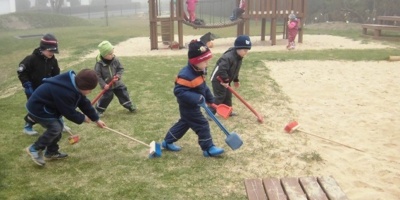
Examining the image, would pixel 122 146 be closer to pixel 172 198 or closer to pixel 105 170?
pixel 105 170

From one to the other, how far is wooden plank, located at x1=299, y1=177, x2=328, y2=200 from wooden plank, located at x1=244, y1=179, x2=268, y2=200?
16.8 inches

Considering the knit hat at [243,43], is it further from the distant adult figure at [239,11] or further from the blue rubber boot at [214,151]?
the distant adult figure at [239,11]

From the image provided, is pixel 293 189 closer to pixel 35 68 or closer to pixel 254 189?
pixel 254 189

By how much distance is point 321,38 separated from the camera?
666 inches

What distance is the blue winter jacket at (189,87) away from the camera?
15.2ft

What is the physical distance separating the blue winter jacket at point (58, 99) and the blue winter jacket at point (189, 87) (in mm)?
1129

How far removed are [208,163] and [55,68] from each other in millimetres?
2671

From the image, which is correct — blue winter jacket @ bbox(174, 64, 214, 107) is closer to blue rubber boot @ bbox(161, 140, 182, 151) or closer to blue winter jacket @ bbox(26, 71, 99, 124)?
blue rubber boot @ bbox(161, 140, 182, 151)

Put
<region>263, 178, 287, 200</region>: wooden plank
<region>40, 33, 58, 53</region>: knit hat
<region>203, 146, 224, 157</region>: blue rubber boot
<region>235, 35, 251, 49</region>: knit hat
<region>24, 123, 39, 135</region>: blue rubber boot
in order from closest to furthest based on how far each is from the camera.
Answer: <region>263, 178, 287, 200</region>: wooden plank → <region>203, 146, 224, 157</region>: blue rubber boot → <region>40, 33, 58, 53</region>: knit hat → <region>24, 123, 39, 135</region>: blue rubber boot → <region>235, 35, 251, 49</region>: knit hat

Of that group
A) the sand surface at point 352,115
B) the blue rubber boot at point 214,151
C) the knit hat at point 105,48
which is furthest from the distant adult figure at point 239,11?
the blue rubber boot at point 214,151

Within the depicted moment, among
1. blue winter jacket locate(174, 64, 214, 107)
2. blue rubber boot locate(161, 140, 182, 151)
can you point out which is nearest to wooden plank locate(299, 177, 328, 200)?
blue winter jacket locate(174, 64, 214, 107)

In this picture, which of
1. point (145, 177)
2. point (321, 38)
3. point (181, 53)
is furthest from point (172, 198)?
point (321, 38)

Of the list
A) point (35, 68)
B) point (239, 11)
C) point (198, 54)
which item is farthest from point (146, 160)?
point (239, 11)

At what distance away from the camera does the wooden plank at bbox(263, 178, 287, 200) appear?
379 cm
